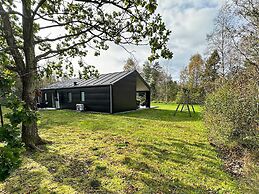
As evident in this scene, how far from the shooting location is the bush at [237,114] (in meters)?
4.86

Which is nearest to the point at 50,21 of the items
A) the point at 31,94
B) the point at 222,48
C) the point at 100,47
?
the point at 100,47

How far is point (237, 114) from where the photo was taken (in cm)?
526

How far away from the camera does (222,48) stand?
18.4 meters

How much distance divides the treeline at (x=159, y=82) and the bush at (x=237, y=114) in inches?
1116

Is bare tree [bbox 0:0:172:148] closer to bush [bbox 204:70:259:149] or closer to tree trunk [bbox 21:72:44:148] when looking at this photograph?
tree trunk [bbox 21:72:44:148]

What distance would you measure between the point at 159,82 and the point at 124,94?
870 inches

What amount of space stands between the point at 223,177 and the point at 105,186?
2.63 meters

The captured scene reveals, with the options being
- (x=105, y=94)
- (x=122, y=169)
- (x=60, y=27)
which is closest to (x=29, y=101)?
(x=60, y=27)

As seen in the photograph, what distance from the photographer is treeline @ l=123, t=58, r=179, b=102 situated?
3494 centimetres

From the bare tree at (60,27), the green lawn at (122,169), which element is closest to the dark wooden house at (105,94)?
the bare tree at (60,27)

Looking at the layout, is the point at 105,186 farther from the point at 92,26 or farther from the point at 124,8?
the point at 92,26

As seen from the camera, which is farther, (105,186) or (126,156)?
(126,156)

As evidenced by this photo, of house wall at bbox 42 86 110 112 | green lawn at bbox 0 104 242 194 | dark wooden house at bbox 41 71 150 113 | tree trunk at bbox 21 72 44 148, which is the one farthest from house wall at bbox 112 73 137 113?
tree trunk at bbox 21 72 44 148

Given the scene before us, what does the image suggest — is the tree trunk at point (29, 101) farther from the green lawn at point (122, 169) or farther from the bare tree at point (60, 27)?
the green lawn at point (122, 169)
